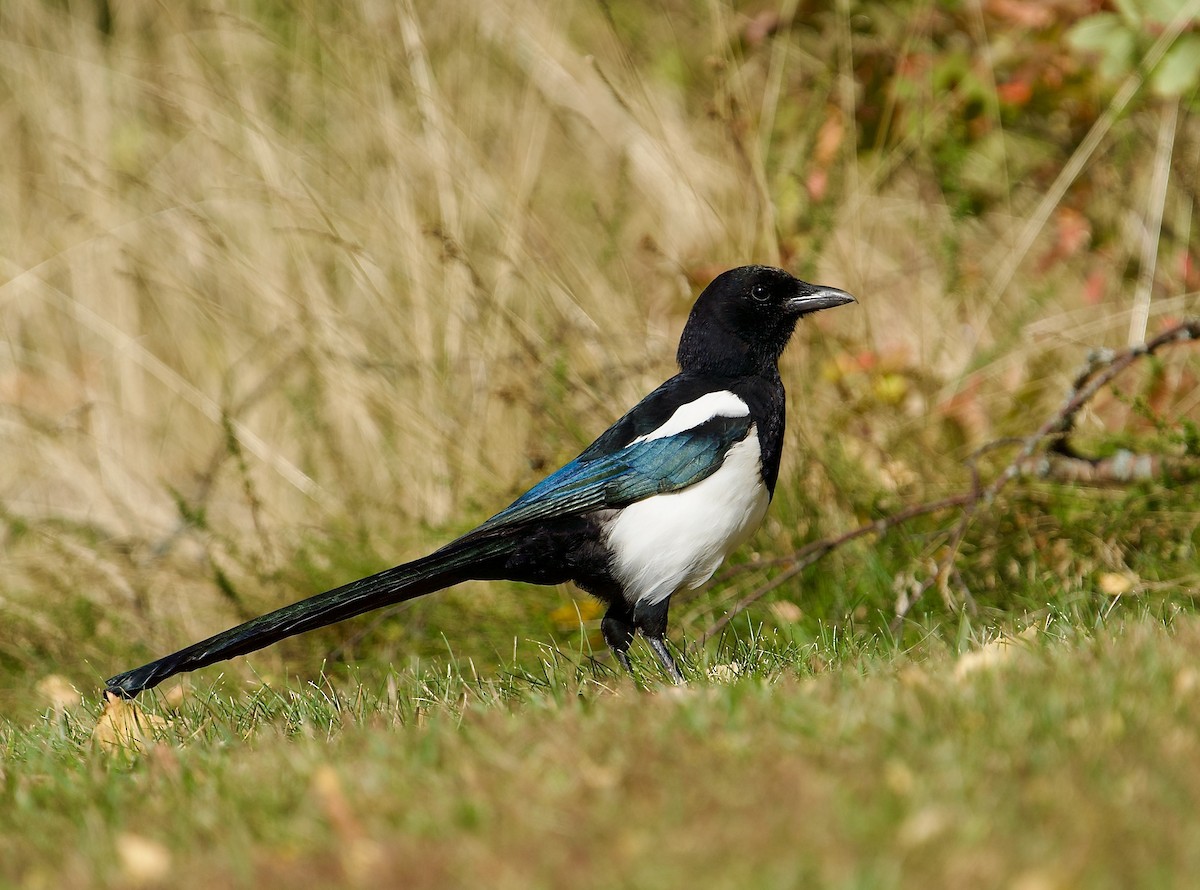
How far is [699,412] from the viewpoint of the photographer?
3.76m

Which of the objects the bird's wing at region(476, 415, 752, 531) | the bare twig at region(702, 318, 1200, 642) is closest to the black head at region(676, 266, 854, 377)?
the bird's wing at region(476, 415, 752, 531)

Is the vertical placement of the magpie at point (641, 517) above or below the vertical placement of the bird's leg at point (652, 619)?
above

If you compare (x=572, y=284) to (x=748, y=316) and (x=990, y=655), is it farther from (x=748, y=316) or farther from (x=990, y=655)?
(x=990, y=655)

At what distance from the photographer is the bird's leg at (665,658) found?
316 cm

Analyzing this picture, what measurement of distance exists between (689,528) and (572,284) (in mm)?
1806

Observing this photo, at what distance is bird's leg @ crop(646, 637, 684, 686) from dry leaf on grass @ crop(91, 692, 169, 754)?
1104mm

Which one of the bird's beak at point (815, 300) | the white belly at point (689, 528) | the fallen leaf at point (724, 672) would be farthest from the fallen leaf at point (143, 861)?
the bird's beak at point (815, 300)

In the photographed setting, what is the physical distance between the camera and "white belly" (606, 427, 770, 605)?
366 centimetres

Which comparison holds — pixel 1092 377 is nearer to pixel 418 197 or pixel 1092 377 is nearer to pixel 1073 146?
pixel 1073 146

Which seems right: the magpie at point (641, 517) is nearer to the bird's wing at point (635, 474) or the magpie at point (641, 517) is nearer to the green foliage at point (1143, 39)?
the bird's wing at point (635, 474)

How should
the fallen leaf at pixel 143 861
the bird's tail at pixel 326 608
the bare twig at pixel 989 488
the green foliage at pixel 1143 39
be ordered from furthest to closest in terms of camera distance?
the green foliage at pixel 1143 39
the bare twig at pixel 989 488
the bird's tail at pixel 326 608
the fallen leaf at pixel 143 861

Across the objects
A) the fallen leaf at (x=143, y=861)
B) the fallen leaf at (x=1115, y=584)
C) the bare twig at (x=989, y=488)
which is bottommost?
the fallen leaf at (x=1115, y=584)

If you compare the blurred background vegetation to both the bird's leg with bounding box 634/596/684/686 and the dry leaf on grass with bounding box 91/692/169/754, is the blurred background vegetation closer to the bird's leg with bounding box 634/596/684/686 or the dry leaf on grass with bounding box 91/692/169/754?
the bird's leg with bounding box 634/596/684/686

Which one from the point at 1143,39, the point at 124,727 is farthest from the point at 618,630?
the point at 1143,39
